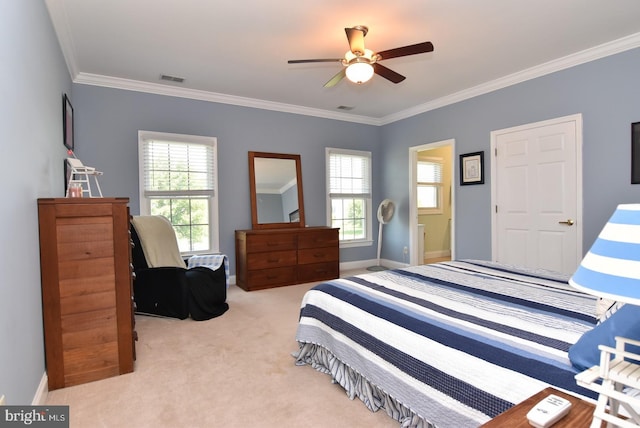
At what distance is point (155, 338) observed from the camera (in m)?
2.88

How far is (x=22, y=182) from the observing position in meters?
1.74

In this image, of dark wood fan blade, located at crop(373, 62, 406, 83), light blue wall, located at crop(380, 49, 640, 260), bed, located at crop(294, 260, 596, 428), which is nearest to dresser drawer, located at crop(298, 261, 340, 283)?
light blue wall, located at crop(380, 49, 640, 260)

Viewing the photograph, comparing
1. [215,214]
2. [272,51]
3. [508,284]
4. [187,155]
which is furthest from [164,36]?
[508,284]

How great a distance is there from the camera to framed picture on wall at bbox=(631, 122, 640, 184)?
3059 millimetres

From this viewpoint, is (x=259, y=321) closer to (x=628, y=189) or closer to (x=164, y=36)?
(x=164, y=36)

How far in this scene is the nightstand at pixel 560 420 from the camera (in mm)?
797

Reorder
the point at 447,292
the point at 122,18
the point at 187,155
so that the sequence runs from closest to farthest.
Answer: the point at 447,292, the point at 122,18, the point at 187,155

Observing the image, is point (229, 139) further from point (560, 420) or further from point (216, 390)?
point (560, 420)

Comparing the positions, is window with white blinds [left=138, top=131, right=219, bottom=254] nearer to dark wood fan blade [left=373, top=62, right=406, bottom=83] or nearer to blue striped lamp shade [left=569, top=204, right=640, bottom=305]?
dark wood fan blade [left=373, top=62, right=406, bottom=83]

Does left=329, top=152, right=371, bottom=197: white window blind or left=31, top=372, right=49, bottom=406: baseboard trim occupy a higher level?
left=329, top=152, right=371, bottom=197: white window blind

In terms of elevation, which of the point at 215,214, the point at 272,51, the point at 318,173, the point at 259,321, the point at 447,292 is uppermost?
the point at 272,51

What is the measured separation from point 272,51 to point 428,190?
181 inches

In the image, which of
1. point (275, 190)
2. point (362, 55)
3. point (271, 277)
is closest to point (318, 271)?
point (271, 277)

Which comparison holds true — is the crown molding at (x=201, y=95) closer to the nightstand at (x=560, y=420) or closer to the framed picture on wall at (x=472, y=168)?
the framed picture on wall at (x=472, y=168)
